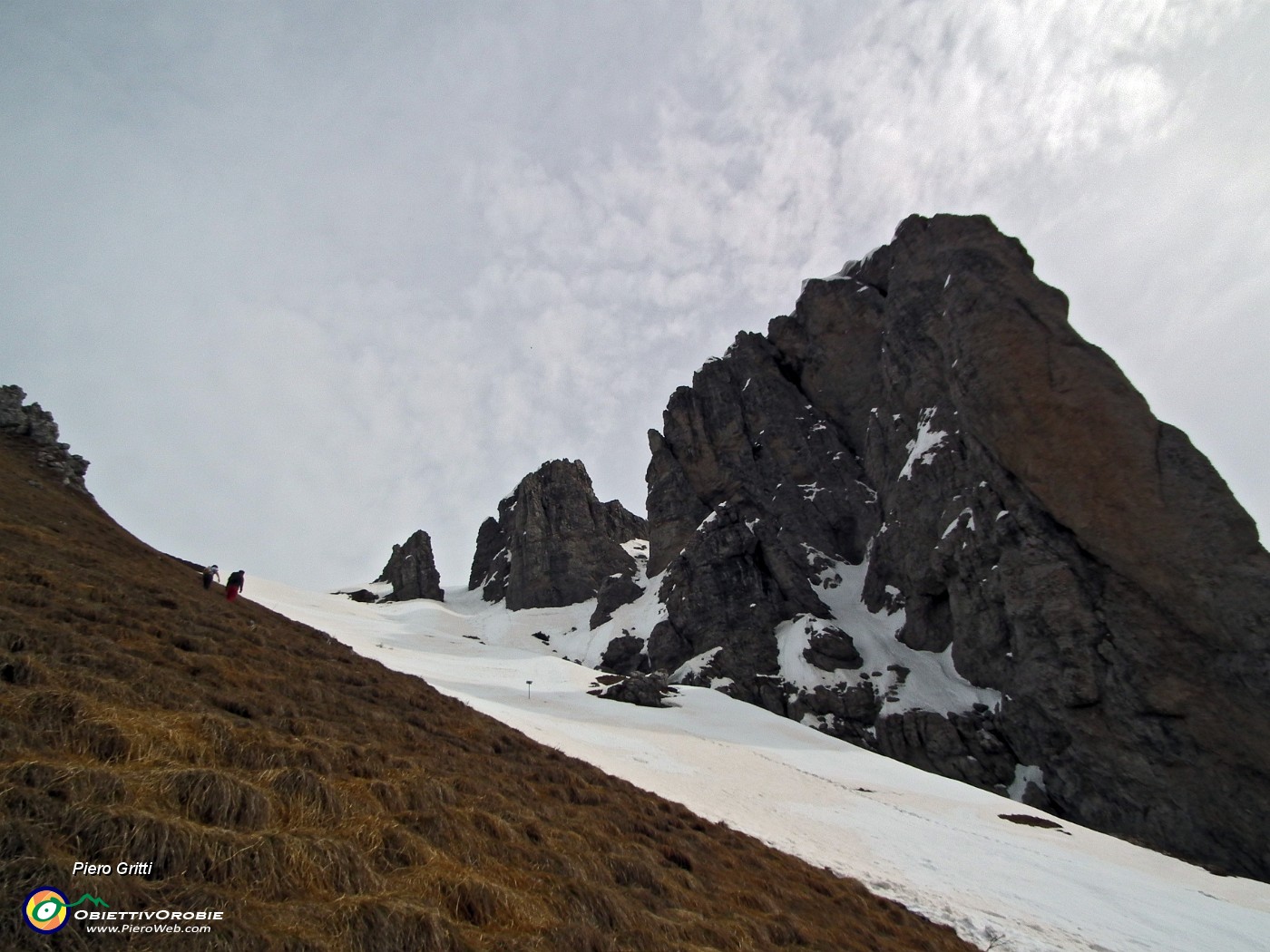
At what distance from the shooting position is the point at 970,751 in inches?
1794

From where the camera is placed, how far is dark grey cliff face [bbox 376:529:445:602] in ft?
387

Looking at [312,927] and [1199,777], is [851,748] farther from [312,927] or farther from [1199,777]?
A: [312,927]

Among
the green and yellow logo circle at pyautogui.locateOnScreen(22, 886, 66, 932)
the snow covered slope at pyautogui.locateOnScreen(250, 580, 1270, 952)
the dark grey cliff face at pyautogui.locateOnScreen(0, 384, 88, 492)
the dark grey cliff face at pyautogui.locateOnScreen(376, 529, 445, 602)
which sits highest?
the dark grey cliff face at pyautogui.locateOnScreen(376, 529, 445, 602)

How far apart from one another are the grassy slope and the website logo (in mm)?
65

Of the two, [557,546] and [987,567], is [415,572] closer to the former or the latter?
[557,546]

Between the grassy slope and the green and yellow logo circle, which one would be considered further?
the grassy slope

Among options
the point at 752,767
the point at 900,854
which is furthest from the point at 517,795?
the point at 752,767

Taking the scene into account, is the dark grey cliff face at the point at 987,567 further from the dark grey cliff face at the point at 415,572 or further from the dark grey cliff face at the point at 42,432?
the dark grey cliff face at the point at 415,572

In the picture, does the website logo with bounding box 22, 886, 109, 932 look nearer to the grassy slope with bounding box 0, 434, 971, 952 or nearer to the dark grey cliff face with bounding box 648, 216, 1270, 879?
the grassy slope with bounding box 0, 434, 971, 952

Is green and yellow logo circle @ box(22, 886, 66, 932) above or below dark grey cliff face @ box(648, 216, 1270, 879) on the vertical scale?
below

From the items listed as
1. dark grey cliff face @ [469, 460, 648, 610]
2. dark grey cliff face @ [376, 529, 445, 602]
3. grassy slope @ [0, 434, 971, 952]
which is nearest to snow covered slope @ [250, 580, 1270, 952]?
grassy slope @ [0, 434, 971, 952]

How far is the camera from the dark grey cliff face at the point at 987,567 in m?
36.8

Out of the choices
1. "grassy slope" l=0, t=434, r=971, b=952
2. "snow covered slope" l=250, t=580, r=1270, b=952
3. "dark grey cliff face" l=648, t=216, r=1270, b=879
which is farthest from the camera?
"dark grey cliff face" l=648, t=216, r=1270, b=879

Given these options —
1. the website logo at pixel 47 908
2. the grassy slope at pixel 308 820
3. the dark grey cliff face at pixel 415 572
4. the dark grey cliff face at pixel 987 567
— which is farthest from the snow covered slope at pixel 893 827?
the dark grey cliff face at pixel 415 572
